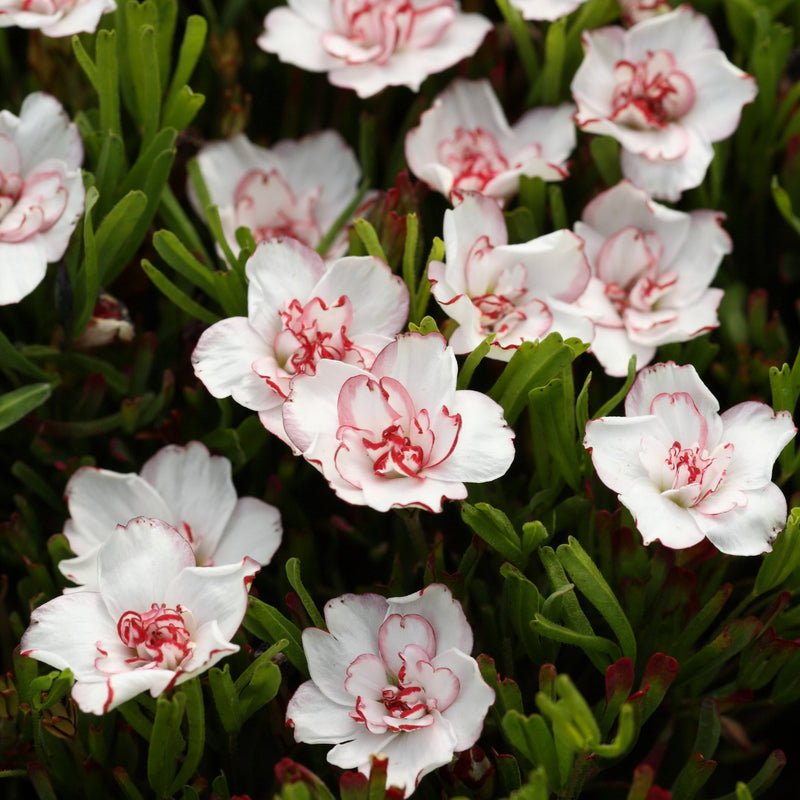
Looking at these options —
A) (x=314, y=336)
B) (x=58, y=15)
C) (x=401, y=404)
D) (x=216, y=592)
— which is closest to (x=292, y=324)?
(x=314, y=336)

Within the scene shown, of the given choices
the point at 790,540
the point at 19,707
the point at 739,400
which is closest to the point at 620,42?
the point at 739,400

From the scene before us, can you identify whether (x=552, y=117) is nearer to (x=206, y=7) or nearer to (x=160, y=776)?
(x=206, y=7)

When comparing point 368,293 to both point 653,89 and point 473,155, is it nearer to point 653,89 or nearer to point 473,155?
point 473,155

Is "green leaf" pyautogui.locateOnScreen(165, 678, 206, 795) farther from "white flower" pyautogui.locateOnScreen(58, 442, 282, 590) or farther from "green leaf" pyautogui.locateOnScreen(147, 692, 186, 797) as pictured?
"white flower" pyautogui.locateOnScreen(58, 442, 282, 590)

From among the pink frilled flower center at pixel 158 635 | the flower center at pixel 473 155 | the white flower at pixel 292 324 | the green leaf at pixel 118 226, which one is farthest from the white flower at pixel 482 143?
the pink frilled flower center at pixel 158 635

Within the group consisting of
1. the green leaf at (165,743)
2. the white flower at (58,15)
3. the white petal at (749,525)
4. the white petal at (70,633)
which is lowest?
the green leaf at (165,743)

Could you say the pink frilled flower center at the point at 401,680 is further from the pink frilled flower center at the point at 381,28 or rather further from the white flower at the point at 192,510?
the pink frilled flower center at the point at 381,28
